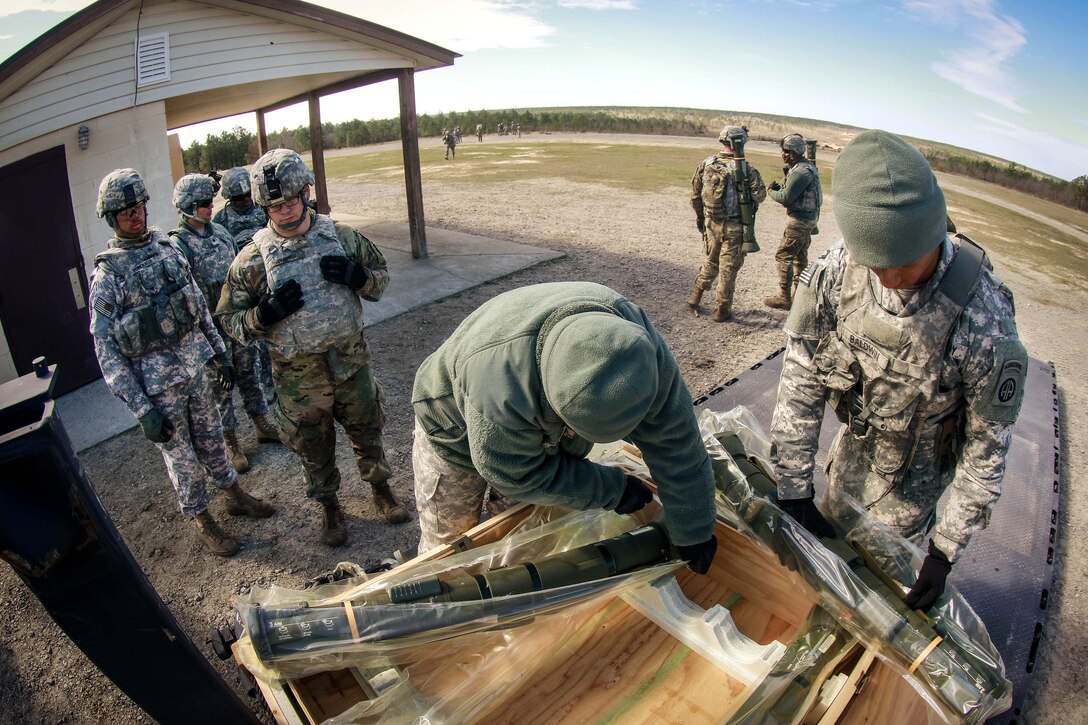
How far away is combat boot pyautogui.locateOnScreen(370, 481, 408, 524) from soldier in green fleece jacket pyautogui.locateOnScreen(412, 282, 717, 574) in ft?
5.10

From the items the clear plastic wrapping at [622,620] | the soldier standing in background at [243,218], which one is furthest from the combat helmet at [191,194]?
the clear plastic wrapping at [622,620]

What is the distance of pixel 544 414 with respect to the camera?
1955mm

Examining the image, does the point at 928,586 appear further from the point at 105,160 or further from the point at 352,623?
the point at 105,160

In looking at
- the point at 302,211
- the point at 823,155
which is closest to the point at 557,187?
the point at 302,211

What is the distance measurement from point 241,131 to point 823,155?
22795 mm

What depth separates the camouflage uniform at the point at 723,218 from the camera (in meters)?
6.80

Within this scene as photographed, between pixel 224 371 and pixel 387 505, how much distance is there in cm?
150

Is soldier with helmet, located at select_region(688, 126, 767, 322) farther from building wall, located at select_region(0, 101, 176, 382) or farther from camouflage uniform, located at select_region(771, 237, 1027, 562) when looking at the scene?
building wall, located at select_region(0, 101, 176, 382)

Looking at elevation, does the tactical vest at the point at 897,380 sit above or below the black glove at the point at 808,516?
above

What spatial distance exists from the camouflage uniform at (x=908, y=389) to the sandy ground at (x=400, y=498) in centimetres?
133

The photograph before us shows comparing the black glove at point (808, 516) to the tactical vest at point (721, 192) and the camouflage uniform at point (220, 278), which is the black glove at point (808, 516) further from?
the tactical vest at point (721, 192)

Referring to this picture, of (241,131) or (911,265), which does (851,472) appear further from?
(241,131)

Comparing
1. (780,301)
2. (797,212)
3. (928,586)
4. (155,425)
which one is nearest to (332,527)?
(155,425)

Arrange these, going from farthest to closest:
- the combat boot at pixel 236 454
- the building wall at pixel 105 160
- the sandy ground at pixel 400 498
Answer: the building wall at pixel 105 160 < the combat boot at pixel 236 454 < the sandy ground at pixel 400 498
